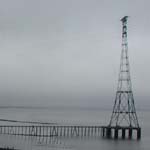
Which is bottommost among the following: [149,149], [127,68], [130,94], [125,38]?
[149,149]

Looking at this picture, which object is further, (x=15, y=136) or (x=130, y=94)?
(x=15, y=136)

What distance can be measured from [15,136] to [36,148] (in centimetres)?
2929

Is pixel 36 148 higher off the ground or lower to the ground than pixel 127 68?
lower

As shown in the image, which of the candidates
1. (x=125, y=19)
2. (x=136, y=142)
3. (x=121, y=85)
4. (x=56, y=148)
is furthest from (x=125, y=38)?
(x=56, y=148)

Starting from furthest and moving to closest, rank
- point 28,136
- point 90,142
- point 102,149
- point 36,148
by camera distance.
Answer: point 28,136 < point 90,142 < point 102,149 < point 36,148

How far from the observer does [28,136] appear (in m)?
94.6

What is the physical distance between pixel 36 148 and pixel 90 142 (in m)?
20.2

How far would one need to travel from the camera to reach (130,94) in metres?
86.6

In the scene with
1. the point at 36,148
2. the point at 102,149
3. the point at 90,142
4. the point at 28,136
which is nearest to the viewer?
the point at 36,148

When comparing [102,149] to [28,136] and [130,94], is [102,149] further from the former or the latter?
[28,136]

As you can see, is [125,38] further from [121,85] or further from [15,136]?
[15,136]

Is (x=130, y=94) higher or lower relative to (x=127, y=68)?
lower

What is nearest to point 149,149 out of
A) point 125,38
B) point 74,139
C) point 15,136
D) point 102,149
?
point 102,149

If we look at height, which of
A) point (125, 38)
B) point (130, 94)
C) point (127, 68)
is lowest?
point (130, 94)
